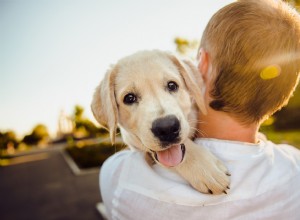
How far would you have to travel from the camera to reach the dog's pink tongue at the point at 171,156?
8.32ft

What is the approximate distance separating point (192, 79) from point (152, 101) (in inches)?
16.4

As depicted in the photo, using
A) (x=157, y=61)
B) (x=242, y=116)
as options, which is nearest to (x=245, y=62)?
(x=242, y=116)

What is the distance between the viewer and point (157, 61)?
345 centimetres

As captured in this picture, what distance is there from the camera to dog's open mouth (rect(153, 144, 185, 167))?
8.34 ft

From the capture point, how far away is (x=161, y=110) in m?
2.92

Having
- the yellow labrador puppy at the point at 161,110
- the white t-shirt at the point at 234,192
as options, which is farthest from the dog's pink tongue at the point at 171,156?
the white t-shirt at the point at 234,192

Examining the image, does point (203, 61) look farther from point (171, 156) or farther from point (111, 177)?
point (111, 177)

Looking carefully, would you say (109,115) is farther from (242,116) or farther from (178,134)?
(242,116)

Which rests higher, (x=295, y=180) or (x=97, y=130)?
(x=295, y=180)

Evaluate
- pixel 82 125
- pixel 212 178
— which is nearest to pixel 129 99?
pixel 212 178

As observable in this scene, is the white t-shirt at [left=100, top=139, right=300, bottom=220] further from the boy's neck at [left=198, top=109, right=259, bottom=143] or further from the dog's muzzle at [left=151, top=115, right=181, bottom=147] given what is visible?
the dog's muzzle at [left=151, top=115, right=181, bottom=147]

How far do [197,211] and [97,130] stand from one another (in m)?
59.4

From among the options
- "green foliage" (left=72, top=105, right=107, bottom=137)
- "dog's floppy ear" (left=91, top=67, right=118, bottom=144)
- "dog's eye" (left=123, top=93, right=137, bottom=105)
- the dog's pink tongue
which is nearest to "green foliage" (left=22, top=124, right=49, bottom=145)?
"green foliage" (left=72, top=105, right=107, bottom=137)

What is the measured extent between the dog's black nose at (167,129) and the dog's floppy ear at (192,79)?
0.27 metres
